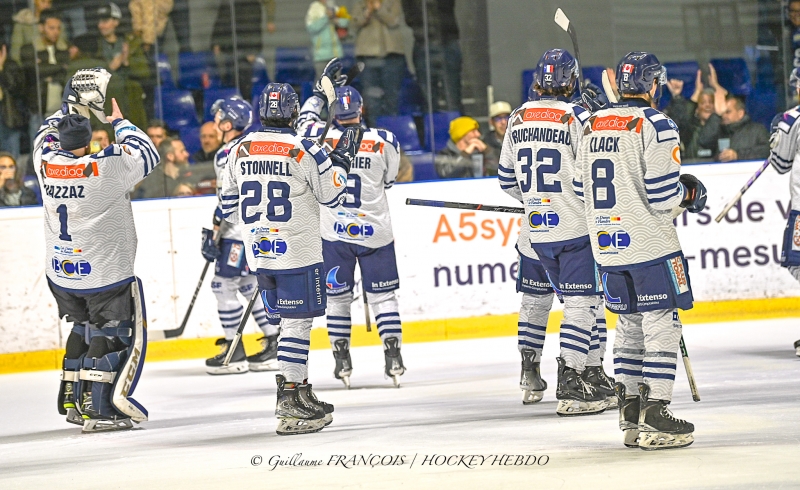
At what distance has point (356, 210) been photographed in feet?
22.3

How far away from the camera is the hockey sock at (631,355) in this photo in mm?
4793

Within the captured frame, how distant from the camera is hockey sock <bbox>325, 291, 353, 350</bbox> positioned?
268 inches

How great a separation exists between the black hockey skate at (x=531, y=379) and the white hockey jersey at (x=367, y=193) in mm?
1251

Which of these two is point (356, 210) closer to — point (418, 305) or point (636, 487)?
point (418, 305)

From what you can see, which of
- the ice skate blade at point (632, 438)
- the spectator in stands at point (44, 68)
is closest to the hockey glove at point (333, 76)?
the ice skate blade at point (632, 438)

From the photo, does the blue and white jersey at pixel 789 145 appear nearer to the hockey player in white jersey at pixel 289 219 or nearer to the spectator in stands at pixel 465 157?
the spectator in stands at pixel 465 157

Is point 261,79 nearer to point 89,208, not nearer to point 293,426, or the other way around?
point 89,208

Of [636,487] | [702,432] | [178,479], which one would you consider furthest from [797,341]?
[178,479]

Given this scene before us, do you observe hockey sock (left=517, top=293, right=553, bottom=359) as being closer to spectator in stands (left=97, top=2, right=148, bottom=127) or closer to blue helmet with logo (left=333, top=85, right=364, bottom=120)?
blue helmet with logo (left=333, top=85, right=364, bottom=120)

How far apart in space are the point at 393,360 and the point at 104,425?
65.3 inches

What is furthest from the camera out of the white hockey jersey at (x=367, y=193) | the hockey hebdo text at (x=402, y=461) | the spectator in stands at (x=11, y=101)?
the spectator in stands at (x=11, y=101)

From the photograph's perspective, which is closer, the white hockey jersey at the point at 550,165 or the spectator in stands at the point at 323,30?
the white hockey jersey at the point at 550,165

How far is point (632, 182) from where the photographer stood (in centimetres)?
466

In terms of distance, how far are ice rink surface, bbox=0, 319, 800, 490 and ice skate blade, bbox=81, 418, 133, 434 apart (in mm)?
120
